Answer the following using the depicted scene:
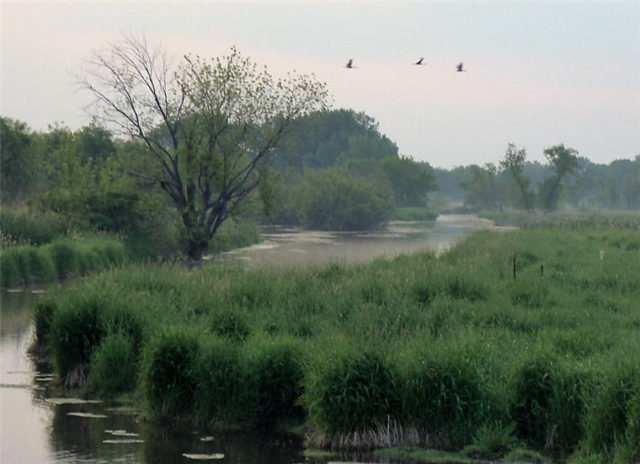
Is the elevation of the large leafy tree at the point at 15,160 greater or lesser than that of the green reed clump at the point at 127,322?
greater

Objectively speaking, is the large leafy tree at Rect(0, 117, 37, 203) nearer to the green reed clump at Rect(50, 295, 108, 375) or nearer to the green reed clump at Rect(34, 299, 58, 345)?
the green reed clump at Rect(34, 299, 58, 345)

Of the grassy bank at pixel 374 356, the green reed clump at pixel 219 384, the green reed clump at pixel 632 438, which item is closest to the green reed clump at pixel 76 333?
Answer: the grassy bank at pixel 374 356

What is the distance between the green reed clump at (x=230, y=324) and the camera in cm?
1383

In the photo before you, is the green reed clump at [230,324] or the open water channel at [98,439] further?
the green reed clump at [230,324]

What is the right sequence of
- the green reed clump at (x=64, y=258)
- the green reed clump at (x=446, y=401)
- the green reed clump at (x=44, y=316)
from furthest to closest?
the green reed clump at (x=64, y=258) → the green reed clump at (x=44, y=316) → the green reed clump at (x=446, y=401)

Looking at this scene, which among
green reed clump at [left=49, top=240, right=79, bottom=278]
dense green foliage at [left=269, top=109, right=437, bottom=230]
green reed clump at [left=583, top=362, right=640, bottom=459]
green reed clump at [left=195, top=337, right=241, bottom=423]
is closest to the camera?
green reed clump at [left=583, top=362, right=640, bottom=459]

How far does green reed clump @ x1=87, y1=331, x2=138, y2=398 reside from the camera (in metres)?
13.6

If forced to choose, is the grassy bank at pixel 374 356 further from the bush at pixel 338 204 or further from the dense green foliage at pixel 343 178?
the bush at pixel 338 204

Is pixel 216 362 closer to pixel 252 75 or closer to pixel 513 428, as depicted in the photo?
pixel 513 428

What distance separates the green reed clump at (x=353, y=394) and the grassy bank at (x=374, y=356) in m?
0.02

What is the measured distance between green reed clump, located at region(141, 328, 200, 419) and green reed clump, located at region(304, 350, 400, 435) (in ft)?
7.32

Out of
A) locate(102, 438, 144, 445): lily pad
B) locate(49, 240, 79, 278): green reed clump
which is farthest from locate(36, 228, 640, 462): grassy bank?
locate(49, 240, 79, 278): green reed clump

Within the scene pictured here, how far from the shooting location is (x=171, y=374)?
12195mm

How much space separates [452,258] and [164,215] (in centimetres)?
1767
